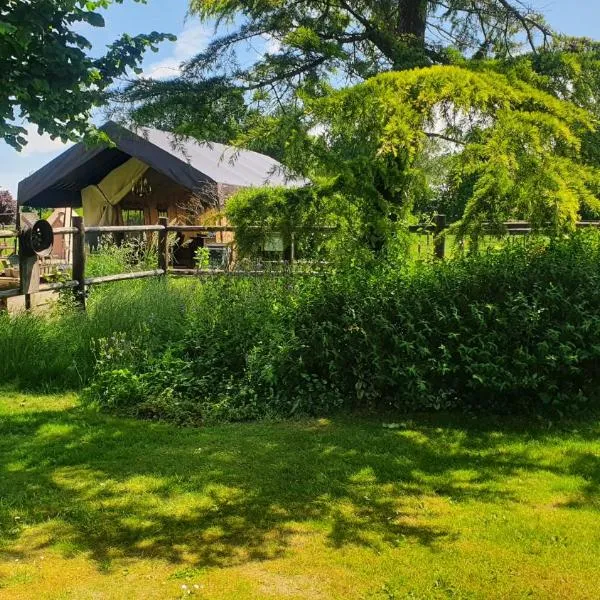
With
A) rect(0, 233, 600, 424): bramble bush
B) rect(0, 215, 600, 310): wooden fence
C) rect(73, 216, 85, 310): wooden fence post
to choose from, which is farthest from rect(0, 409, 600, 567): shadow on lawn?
rect(73, 216, 85, 310): wooden fence post

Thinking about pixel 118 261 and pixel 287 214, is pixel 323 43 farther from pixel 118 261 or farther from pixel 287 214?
pixel 118 261

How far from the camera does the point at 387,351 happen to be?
17.5 feet

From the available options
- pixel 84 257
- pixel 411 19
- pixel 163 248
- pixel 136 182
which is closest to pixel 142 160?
pixel 136 182

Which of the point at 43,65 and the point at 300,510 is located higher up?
the point at 43,65

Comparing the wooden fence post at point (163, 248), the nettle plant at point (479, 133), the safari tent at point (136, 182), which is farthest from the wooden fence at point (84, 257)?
the safari tent at point (136, 182)

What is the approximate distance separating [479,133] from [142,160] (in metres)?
11.0

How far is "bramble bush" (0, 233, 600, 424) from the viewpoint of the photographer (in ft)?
16.9

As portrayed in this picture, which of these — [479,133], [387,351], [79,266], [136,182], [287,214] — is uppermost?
[136,182]

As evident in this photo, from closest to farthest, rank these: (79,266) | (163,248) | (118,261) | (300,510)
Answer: (300,510), (79,266), (118,261), (163,248)

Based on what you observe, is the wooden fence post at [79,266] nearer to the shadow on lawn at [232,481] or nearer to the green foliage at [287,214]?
the green foliage at [287,214]

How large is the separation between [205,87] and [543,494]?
16.2ft

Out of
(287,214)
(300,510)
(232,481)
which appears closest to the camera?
(300,510)

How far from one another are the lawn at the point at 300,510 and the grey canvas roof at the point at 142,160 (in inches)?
335

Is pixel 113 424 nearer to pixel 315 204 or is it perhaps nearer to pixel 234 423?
pixel 234 423
